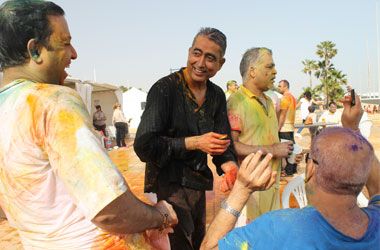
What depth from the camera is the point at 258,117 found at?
290 centimetres

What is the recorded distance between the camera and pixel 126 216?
1181 millimetres

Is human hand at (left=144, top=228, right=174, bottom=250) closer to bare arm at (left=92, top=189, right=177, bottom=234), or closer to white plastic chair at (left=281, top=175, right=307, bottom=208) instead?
bare arm at (left=92, top=189, right=177, bottom=234)

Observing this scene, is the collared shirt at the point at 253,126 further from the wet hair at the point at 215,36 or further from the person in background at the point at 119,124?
the person in background at the point at 119,124

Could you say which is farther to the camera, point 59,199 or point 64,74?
point 64,74

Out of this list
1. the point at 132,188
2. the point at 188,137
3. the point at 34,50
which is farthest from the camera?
the point at 132,188

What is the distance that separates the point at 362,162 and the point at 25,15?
1.27 meters

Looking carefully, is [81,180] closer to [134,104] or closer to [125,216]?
[125,216]

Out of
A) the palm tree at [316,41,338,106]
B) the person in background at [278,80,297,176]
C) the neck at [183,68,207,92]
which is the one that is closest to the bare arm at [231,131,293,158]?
the neck at [183,68,207,92]

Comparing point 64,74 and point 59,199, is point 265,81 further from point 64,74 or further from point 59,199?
point 59,199

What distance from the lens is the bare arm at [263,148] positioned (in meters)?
2.76

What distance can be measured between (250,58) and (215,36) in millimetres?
768

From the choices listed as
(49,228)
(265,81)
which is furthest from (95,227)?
(265,81)

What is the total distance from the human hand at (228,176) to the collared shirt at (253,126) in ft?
1.84

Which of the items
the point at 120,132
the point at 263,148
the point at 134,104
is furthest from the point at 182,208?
the point at 134,104
